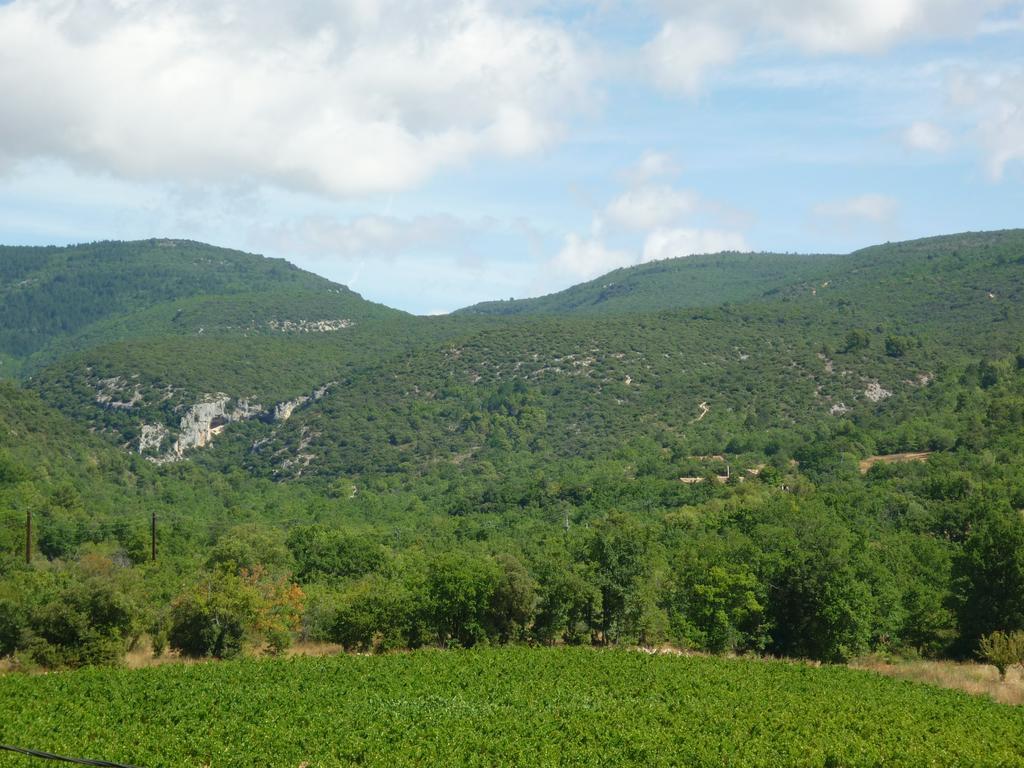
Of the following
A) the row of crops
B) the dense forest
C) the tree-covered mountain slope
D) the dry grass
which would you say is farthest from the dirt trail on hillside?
the row of crops

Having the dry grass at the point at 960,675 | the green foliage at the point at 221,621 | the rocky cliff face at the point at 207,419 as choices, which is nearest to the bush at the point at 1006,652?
the dry grass at the point at 960,675

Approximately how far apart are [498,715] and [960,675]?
22.3 metres

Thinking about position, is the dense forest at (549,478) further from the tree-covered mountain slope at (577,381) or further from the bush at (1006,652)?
the bush at (1006,652)

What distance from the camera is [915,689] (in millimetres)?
38062

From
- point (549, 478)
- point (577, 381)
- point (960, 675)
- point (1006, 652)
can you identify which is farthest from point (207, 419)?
point (1006, 652)

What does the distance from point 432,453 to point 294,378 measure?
3914 cm

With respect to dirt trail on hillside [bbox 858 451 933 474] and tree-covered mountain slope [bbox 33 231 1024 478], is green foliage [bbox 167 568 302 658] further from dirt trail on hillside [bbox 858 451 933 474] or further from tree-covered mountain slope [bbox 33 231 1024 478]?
tree-covered mountain slope [bbox 33 231 1024 478]

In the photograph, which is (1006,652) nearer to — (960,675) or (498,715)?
(960,675)

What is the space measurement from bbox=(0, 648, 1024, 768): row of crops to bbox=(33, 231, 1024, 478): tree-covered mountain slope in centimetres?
6677

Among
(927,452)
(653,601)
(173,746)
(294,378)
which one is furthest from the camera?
(294,378)

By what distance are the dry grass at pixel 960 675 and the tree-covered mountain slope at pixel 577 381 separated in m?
53.2

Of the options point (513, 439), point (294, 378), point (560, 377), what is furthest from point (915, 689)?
point (294, 378)

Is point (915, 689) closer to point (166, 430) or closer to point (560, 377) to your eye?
point (560, 377)

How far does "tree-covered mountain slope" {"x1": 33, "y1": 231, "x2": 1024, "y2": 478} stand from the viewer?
4663 inches
